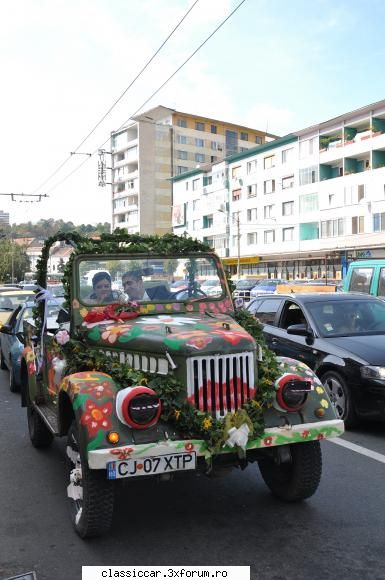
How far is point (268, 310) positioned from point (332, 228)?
4511 centimetres

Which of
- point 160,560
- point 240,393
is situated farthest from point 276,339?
point 160,560

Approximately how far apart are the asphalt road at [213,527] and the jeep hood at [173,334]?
4.05ft

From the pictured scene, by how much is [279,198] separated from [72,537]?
5727 cm

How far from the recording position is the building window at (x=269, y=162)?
60506mm

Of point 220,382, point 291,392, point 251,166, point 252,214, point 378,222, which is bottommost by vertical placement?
point 291,392

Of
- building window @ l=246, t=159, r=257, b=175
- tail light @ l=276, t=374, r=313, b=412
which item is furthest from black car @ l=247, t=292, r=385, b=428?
building window @ l=246, t=159, r=257, b=175

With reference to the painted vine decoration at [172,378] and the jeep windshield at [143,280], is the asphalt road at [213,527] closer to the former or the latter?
the painted vine decoration at [172,378]

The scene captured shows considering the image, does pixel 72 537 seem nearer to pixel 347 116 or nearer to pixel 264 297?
pixel 264 297

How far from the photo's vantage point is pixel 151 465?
3625mm

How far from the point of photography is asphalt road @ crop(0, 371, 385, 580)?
357 cm

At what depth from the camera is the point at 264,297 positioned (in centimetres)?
931

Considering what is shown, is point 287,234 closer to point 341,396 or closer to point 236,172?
point 236,172

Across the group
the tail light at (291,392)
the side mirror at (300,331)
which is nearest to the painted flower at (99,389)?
the tail light at (291,392)

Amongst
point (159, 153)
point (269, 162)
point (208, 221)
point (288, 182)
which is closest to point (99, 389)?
point (288, 182)
